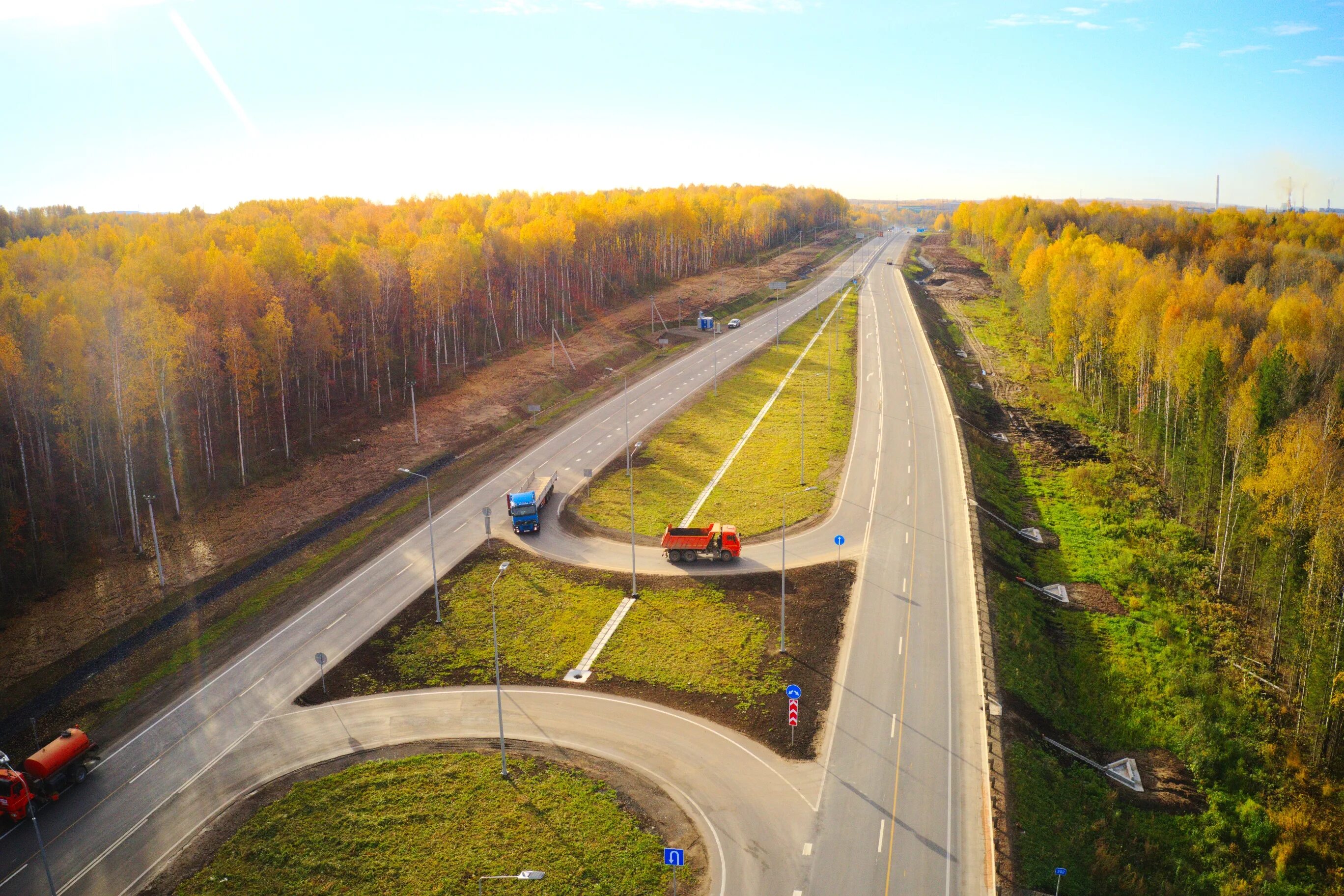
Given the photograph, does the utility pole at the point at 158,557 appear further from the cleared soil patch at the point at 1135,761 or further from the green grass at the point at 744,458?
the cleared soil patch at the point at 1135,761

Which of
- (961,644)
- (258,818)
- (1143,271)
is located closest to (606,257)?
(1143,271)

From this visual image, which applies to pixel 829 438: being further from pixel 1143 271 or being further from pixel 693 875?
pixel 693 875

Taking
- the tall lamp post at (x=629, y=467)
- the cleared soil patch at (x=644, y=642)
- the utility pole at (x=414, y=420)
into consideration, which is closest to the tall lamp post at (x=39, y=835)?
the cleared soil patch at (x=644, y=642)

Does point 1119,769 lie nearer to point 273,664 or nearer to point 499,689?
point 499,689

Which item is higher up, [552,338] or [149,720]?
[552,338]

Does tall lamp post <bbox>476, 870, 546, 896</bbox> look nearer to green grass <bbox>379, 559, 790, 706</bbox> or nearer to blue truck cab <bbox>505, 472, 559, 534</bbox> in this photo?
green grass <bbox>379, 559, 790, 706</bbox>

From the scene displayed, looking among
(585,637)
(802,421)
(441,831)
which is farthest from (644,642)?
(802,421)
